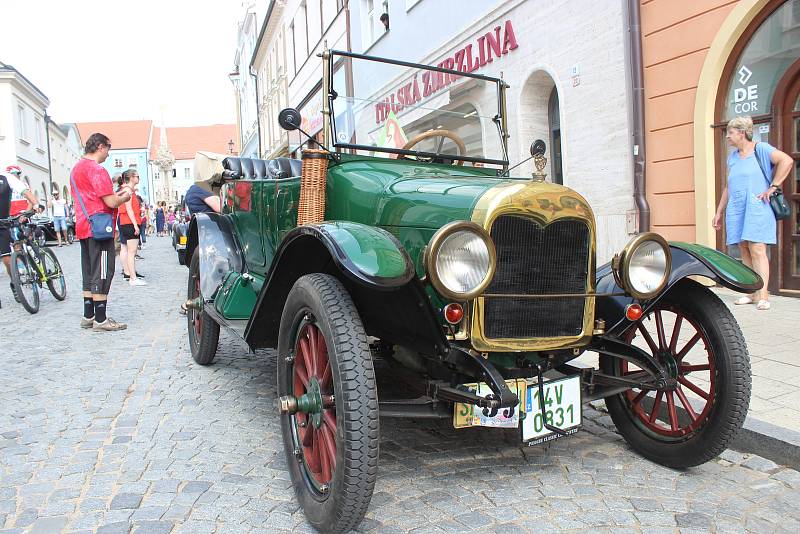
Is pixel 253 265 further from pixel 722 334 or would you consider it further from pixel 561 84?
pixel 561 84

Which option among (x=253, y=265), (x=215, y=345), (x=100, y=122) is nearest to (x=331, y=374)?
(x=253, y=265)

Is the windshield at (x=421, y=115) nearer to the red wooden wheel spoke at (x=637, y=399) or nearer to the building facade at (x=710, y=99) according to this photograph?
the red wooden wheel spoke at (x=637, y=399)

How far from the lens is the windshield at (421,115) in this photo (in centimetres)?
342

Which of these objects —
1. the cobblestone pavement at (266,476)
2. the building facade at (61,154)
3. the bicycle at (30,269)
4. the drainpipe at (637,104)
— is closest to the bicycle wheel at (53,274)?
the bicycle at (30,269)

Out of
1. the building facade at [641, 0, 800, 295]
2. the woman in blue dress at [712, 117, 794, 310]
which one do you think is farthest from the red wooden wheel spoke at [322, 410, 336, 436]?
the building facade at [641, 0, 800, 295]

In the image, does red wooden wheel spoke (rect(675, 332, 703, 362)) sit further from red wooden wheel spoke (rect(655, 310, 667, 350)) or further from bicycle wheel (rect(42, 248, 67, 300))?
bicycle wheel (rect(42, 248, 67, 300))

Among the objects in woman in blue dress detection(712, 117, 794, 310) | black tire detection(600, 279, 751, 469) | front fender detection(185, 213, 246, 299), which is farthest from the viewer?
woman in blue dress detection(712, 117, 794, 310)

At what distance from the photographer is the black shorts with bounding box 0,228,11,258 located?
298 inches

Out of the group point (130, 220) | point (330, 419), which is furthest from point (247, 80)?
point (330, 419)

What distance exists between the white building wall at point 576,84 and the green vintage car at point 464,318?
4.43 m

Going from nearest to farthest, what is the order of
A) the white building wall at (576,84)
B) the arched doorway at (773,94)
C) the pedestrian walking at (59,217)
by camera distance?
the arched doorway at (773,94) → the white building wall at (576,84) → the pedestrian walking at (59,217)

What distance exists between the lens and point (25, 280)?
24.0ft

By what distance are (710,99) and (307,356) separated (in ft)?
18.0

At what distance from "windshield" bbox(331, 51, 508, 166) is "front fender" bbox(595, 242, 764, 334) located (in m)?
1.21
